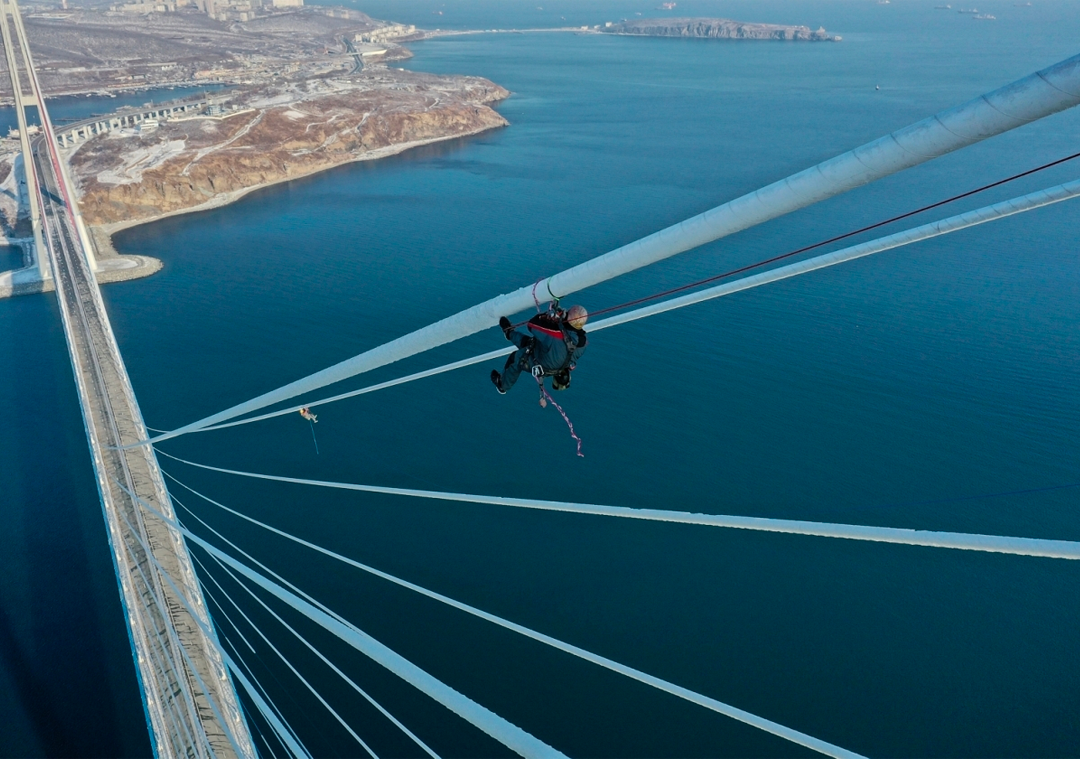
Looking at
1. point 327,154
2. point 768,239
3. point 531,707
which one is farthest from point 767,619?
point 327,154

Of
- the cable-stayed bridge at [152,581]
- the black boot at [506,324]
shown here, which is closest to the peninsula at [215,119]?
the cable-stayed bridge at [152,581]

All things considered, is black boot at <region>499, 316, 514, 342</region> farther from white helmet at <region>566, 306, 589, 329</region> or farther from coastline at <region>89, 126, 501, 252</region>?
coastline at <region>89, 126, 501, 252</region>

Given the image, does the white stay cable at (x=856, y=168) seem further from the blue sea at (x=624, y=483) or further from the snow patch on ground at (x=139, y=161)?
the snow patch on ground at (x=139, y=161)

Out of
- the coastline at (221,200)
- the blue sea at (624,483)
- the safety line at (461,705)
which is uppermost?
the coastline at (221,200)

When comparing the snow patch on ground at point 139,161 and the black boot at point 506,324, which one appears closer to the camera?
the black boot at point 506,324

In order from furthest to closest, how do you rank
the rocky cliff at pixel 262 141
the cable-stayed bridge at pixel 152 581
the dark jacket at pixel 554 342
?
the rocky cliff at pixel 262 141
the cable-stayed bridge at pixel 152 581
the dark jacket at pixel 554 342

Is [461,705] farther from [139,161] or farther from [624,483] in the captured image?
[139,161]
